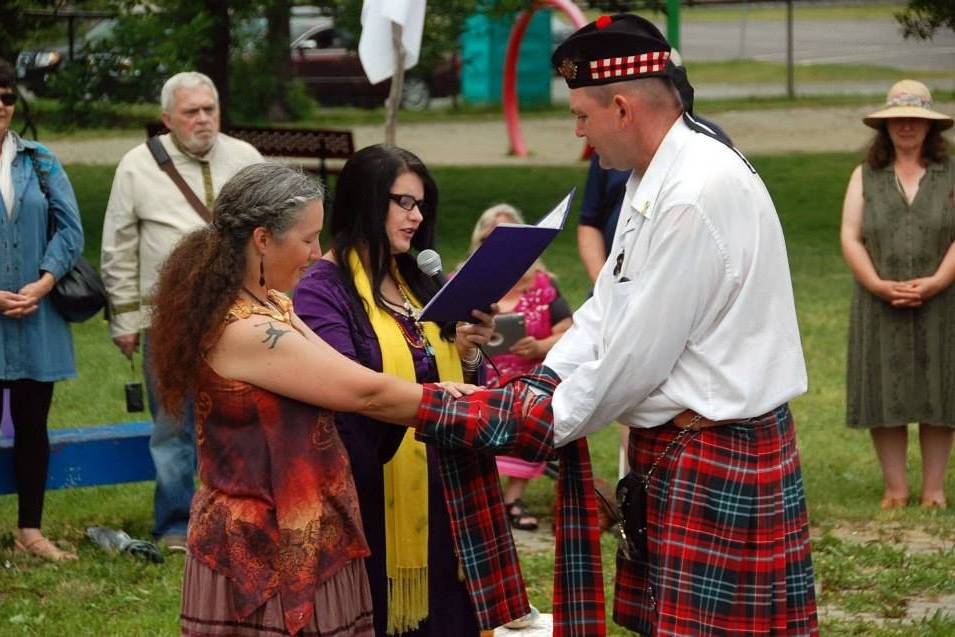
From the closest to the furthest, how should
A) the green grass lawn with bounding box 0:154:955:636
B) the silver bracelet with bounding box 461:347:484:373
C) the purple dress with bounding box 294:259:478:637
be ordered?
the purple dress with bounding box 294:259:478:637 → the silver bracelet with bounding box 461:347:484:373 → the green grass lawn with bounding box 0:154:955:636

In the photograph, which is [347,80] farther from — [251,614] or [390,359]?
[251,614]

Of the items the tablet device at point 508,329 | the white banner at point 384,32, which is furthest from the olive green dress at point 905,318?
the white banner at point 384,32

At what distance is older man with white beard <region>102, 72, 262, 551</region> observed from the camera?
6871mm

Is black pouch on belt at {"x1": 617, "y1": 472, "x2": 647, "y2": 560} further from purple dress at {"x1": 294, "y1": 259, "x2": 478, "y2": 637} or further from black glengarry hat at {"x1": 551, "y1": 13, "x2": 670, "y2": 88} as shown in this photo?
black glengarry hat at {"x1": 551, "y1": 13, "x2": 670, "y2": 88}

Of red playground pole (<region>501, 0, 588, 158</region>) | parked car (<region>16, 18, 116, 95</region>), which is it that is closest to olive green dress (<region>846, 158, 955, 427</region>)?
parked car (<region>16, 18, 116, 95</region>)

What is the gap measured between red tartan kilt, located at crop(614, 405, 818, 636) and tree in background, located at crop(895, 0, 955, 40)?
997 centimetres

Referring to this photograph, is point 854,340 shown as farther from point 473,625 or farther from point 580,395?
point 580,395

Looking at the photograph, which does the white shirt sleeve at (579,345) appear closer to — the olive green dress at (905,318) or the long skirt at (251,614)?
the long skirt at (251,614)

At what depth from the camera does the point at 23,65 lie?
16.5 metres

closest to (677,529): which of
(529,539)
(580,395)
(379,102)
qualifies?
(580,395)

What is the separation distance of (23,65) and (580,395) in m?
14.0

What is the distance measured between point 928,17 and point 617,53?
10.3 m

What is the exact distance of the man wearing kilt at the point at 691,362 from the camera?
11.6 feet

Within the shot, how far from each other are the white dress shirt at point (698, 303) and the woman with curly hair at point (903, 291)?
4176 mm
